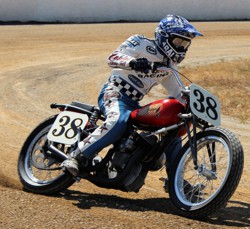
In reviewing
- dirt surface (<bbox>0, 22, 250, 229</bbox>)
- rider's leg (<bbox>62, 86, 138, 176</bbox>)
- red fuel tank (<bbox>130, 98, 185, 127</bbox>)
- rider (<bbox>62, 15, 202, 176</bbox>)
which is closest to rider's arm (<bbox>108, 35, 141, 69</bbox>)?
rider (<bbox>62, 15, 202, 176</bbox>)

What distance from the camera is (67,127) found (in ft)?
20.5

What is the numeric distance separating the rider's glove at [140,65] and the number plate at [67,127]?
994mm

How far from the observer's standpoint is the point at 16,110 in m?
10.9

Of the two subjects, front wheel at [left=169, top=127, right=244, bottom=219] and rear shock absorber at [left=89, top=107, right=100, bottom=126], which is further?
rear shock absorber at [left=89, top=107, right=100, bottom=126]

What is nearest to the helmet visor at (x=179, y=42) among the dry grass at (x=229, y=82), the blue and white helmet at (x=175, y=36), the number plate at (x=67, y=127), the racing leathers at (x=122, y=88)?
the blue and white helmet at (x=175, y=36)

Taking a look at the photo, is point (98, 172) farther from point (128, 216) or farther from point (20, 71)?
point (20, 71)

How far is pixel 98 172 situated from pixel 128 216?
2.85ft

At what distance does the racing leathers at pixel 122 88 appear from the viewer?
226 inches

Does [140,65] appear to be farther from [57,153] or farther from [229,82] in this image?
[229,82]

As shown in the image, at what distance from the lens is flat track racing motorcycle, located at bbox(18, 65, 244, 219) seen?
207 inches

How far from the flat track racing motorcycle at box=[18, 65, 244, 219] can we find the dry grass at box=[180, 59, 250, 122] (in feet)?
18.1

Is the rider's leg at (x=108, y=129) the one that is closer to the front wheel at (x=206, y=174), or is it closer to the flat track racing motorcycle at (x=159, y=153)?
the flat track racing motorcycle at (x=159, y=153)

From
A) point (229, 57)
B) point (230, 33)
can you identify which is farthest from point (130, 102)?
point (230, 33)

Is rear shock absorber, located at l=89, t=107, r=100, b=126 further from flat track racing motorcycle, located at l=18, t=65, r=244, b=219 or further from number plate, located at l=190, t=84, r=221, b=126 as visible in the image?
number plate, located at l=190, t=84, r=221, b=126
